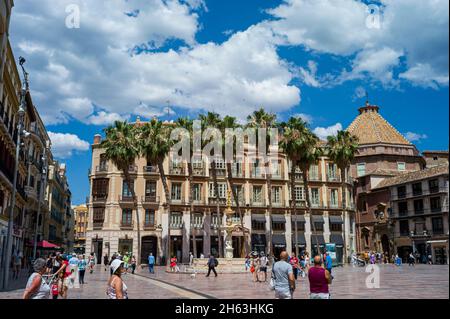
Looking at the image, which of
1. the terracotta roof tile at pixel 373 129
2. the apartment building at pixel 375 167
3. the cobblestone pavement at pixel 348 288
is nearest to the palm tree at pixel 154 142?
the cobblestone pavement at pixel 348 288

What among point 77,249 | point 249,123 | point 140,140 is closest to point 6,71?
point 140,140

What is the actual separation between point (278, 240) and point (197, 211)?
1090 centimetres

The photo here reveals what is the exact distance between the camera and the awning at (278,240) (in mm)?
55562

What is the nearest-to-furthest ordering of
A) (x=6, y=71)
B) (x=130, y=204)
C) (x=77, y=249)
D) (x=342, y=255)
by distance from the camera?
(x=6, y=71) < (x=130, y=204) < (x=342, y=255) < (x=77, y=249)

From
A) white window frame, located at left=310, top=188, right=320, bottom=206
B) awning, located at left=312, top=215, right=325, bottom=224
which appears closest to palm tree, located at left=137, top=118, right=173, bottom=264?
awning, located at left=312, top=215, right=325, bottom=224

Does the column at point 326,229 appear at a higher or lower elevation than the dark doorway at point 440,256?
higher

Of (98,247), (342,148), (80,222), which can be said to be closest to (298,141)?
(342,148)

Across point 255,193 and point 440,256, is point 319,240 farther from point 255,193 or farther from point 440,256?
point 440,256

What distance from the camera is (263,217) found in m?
55.8

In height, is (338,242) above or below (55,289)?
above

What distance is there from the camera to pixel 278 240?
183ft

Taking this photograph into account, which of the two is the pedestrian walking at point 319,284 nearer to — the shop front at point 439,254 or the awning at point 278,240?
the shop front at point 439,254
